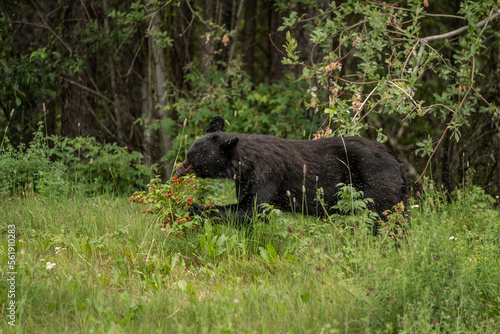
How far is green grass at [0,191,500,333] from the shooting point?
10.6 feet

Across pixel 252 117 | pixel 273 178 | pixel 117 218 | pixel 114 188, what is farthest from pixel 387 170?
pixel 114 188

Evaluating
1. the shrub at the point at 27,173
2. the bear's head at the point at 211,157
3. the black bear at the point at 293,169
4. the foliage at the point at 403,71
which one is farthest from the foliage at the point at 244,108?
the bear's head at the point at 211,157

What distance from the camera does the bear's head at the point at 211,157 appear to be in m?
5.20

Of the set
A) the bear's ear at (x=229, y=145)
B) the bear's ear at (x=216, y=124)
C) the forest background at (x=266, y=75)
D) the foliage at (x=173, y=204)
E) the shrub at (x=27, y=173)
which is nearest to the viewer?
the foliage at (x=173, y=204)

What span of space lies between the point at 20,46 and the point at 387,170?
340 inches

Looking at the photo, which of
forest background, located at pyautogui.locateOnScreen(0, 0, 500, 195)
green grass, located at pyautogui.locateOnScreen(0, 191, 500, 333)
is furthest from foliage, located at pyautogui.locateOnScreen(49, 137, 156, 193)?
green grass, located at pyautogui.locateOnScreen(0, 191, 500, 333)

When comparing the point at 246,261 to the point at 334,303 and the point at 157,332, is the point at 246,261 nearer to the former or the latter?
the point at 334,303

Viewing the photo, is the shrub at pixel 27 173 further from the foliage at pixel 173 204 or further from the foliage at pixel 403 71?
the foliage at pixel 403 71

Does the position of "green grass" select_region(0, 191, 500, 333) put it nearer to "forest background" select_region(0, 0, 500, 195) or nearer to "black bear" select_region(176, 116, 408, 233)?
"black bear" select_region(176, 116, 408, 233)

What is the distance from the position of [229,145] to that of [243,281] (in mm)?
1342

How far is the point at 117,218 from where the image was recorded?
5367 mm

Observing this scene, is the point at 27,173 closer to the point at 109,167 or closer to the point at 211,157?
the point at 109,167

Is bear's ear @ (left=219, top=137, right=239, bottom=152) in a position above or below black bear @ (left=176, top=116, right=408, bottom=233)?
above

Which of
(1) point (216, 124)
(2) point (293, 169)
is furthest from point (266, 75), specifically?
(2) point (293, 169)
